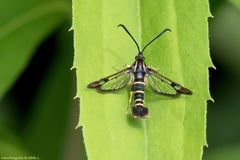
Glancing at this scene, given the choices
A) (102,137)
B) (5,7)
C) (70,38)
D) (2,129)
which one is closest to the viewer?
(102,137)

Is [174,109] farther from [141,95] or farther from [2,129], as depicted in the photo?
[2,129]

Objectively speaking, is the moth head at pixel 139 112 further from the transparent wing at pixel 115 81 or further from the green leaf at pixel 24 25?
the green leaf at pixel 24 25

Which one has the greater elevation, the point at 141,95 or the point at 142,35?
the point at 142,35

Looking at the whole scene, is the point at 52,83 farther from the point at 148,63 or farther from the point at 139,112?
the point at 139,112

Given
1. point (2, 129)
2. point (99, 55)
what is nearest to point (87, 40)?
point (99, 55)

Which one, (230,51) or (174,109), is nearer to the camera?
(174,109)

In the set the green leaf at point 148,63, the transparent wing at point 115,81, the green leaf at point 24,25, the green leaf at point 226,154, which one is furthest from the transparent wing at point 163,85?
the green leaf at point 226,154

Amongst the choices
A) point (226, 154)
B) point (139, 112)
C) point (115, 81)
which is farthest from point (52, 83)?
point (139, 112)
